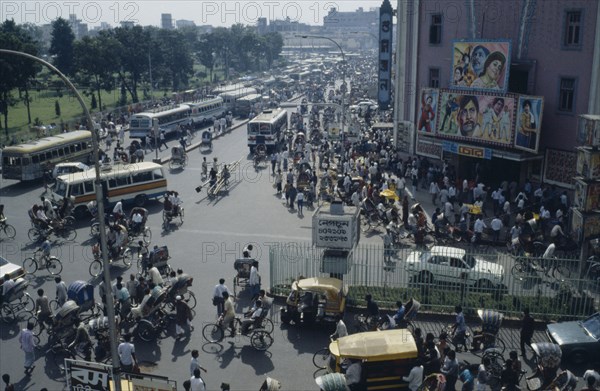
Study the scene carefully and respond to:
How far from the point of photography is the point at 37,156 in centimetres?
3391

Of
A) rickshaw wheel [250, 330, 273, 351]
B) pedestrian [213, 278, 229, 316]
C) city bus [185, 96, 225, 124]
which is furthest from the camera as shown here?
city bus [185, 96, 225, 124]

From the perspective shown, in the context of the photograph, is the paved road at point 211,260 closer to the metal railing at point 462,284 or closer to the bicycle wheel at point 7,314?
the bicycle wheel at point 7,314

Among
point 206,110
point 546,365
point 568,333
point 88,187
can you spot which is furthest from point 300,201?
point 206,110

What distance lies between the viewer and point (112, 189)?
93.2 ft

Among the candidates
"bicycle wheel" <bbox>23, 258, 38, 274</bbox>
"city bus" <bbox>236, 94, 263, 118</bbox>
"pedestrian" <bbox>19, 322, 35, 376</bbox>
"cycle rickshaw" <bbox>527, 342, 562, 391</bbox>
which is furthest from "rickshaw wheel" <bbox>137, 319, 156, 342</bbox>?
"city bus" <bbox>236, 94, 263, 118</bbox>

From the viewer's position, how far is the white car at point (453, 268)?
18562mm

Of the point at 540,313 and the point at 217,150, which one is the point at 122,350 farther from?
the point at 217,150

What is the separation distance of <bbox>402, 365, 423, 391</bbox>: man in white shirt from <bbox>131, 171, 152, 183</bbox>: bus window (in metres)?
19.4

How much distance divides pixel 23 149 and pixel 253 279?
20.7 metres

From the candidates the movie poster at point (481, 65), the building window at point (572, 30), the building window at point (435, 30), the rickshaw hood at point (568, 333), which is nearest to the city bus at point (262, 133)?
the building window at point (435, 30)

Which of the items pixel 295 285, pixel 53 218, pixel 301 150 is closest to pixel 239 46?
pixel 301 150

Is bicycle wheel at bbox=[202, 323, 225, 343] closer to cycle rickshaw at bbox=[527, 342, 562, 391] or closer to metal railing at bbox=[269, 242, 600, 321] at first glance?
metal railing at bbox=[269, 242, 600, 321]

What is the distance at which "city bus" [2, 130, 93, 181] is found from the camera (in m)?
33.2

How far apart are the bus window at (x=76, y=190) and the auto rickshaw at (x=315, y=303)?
46.7 feet
